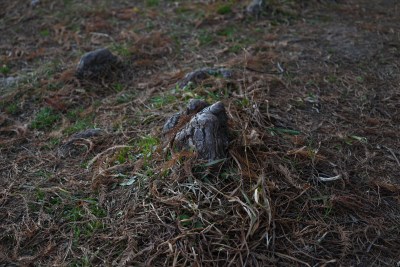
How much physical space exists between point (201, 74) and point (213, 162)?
4.10 ft

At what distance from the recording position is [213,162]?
83.0 inches

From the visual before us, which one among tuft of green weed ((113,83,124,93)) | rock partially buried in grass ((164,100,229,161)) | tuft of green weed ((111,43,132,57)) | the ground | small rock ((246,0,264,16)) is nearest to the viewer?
the ground

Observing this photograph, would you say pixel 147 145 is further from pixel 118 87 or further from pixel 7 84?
pixel 7 84

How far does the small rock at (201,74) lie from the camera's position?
3157 mm

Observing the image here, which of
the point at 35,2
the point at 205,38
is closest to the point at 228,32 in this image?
the point at 205,38

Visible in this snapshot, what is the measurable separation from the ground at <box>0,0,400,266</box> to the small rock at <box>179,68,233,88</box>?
0.10m

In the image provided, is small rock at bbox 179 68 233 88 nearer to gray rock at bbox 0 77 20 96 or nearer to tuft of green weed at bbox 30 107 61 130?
tuft of green weed at bbox 30 107 61 130

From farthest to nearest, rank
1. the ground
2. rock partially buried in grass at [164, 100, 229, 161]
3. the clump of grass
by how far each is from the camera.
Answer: the clump of grass, rock partially buried in grass at [164, 100, 229, 161], the ground

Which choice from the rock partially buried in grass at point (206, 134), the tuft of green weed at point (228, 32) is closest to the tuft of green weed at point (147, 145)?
the rock partially buried in grass at point (206, 134)

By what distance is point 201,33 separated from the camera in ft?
13.7

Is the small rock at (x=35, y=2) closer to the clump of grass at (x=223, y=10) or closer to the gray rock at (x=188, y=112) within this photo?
the clump of grass at (x=223, y=10)

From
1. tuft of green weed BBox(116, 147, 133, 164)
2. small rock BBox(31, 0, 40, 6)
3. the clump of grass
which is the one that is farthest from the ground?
small rock BBox(31, 0, 40, 6)

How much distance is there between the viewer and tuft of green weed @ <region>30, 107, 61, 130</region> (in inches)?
117

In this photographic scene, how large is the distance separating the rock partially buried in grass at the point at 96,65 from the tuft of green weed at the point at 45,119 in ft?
1.66
